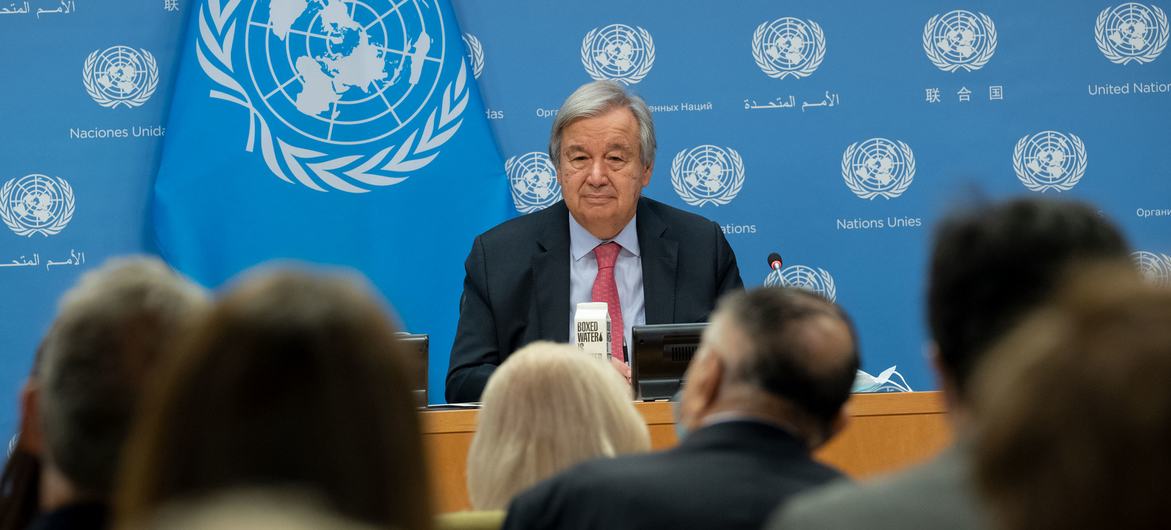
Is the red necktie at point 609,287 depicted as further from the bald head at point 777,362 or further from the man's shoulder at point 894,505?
the man's shoulder at point 894,505

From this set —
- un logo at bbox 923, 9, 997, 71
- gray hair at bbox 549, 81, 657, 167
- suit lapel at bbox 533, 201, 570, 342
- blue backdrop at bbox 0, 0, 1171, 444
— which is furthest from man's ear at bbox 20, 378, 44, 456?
un logo at bbox 923, 9, 997, 71

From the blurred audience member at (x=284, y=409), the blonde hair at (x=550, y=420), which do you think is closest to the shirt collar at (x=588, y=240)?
the blonde hair at (x=550, y=420)

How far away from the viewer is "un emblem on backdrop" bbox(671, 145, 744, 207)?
529 centimetres

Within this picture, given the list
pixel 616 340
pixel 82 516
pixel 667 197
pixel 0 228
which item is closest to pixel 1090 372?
pixel 82 516

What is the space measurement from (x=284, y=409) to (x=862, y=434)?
2819 millimetres

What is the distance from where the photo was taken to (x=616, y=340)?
4.19 metres

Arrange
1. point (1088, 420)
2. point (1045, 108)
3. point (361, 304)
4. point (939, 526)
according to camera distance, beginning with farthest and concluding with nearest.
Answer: point (1045, 108), point (939, 526), point (361, 304), point (1088, 420)

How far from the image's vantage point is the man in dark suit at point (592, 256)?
167 inches

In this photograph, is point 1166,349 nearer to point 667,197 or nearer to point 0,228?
point 667,197

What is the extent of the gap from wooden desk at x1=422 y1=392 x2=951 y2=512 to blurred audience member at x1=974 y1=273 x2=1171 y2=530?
265 centimetres

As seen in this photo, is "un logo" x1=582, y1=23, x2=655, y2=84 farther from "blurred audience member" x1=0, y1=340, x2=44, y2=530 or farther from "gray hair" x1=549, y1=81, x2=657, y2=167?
"blurred audience member" x1=0, y1=340, x2=44, y2=530

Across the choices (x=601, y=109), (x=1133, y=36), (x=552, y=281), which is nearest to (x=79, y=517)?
(x=552, y=281)

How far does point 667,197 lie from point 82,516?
4.13 meters

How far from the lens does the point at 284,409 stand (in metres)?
0.85
